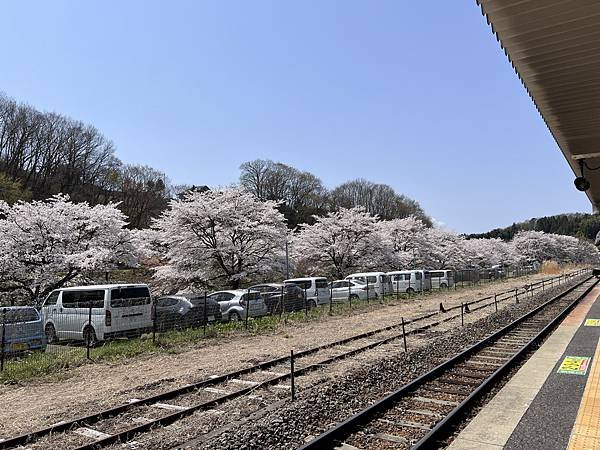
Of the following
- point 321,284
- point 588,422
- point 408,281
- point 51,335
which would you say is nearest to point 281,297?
point 321,284

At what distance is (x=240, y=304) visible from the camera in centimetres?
1931

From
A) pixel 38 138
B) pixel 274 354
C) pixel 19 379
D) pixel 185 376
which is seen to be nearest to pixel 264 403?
pixel 185 376

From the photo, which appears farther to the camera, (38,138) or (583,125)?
(38,138)

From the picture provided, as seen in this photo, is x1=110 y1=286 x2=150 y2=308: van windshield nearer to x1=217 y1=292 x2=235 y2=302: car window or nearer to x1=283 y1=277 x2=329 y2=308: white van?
x1=217 y1=292 x2=235 y2=302: car window

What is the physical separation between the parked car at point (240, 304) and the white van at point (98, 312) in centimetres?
443

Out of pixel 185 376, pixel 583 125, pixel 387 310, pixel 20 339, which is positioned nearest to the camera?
pixel 583 125

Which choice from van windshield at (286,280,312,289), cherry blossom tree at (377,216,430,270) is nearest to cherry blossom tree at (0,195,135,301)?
van windshield at (286,280,312,289)

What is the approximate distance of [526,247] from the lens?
104 meters

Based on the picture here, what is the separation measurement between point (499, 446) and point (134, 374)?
8083 mm

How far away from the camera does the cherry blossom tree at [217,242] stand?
27703mm

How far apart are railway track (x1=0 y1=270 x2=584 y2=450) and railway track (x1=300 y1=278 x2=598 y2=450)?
8.18 feet

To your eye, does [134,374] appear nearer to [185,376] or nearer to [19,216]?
[185,376]

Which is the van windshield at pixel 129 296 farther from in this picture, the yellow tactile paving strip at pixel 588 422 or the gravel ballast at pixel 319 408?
the yellow tactile paving strip at pixel 588 422

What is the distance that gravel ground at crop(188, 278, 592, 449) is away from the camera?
6098 mm
